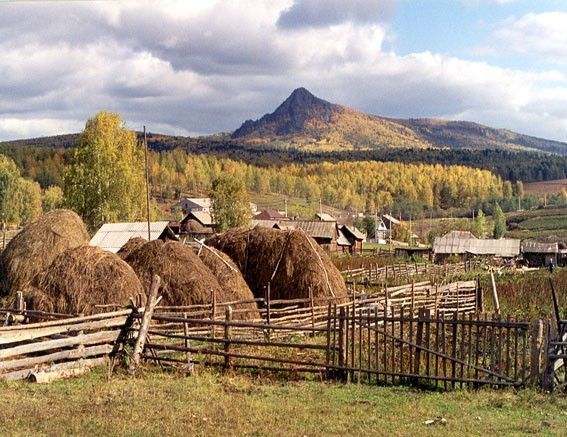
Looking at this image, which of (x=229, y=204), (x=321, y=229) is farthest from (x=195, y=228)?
(x=321, y=229)

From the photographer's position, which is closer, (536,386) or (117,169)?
(536,386)

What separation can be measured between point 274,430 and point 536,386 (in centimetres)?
487

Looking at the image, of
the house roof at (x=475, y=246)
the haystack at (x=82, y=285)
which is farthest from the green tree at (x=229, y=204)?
the haystack at (x=82, y=285)

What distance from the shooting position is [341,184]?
621 ft

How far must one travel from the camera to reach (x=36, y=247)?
2556 centimetres

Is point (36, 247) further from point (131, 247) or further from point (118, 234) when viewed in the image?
point (118, 234)

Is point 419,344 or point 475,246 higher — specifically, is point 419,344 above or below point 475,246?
above

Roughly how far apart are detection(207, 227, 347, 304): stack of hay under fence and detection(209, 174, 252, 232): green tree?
38.9 m

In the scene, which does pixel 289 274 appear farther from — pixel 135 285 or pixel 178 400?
pixel 178 400

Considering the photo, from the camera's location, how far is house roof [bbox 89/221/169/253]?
34.0m

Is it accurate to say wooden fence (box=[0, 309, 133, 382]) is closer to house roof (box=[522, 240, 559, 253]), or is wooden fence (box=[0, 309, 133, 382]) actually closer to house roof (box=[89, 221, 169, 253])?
house roof (box=[89, 221, 169, 253])

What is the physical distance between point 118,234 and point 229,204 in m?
31.6

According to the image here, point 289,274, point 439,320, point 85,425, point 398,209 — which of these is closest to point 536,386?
point 439,320

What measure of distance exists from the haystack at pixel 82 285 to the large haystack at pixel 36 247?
22.9ft
